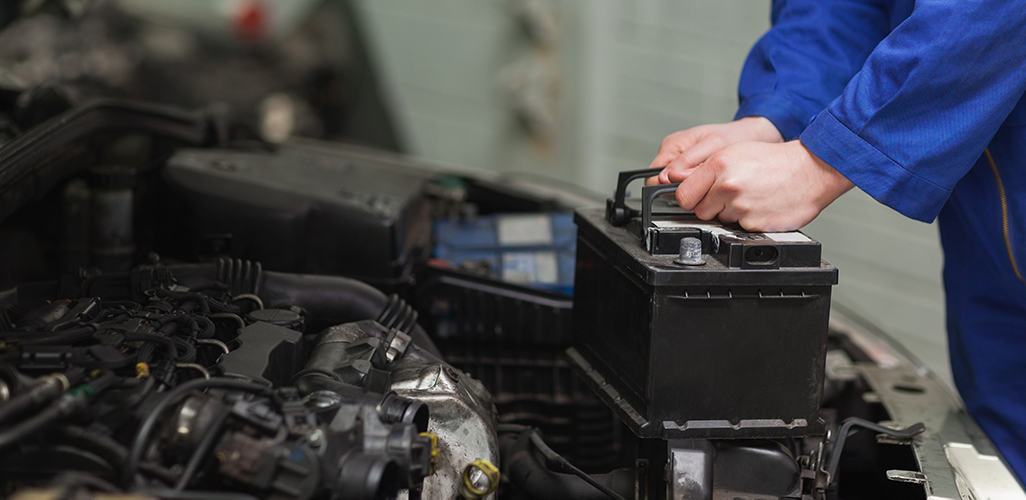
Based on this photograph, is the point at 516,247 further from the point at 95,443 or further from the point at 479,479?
the point at 95,443

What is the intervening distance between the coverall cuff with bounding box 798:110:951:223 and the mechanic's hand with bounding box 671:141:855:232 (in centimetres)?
2

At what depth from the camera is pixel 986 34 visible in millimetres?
883

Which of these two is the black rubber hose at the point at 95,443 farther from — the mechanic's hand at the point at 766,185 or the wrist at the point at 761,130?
the wrist at the point at 761,130

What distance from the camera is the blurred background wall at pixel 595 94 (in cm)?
261

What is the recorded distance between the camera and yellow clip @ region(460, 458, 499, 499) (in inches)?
34.9

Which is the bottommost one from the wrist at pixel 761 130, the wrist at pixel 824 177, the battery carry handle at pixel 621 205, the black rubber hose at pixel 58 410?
the black rubber hose at pixel 58 410

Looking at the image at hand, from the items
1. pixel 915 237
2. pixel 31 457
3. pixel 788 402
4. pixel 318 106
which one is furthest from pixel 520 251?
pixel 318 106

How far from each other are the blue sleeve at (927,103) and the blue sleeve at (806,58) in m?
0.23

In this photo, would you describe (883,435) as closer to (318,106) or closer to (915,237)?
(915,237)

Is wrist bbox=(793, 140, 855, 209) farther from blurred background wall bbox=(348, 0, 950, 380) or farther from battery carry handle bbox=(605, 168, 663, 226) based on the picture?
blurred background wall bbox=(348, 0, 950, 380)

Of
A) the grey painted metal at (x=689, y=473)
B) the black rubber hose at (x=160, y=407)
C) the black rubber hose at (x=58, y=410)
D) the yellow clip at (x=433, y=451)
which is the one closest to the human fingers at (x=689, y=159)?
the grey painted metal at (x=689, y=473)

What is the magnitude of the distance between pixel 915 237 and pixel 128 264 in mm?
2250

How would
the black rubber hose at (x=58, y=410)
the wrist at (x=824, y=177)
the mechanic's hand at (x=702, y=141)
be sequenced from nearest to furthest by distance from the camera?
the black rubber hose at (x=58, y=410)
the wrist at (x=824, y=177)
the mechanic's hand at (x=702, y=141)

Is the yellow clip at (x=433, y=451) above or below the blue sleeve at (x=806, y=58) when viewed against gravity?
below
